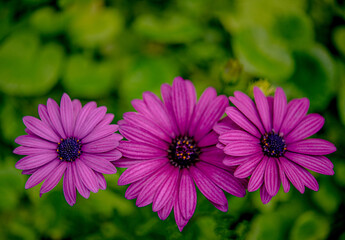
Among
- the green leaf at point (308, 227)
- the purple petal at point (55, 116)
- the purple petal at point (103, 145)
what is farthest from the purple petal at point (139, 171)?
the green leaf at point (308, 227)

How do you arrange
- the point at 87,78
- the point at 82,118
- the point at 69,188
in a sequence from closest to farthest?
the point at 69,188
the point at 82,118
the point at 87,78

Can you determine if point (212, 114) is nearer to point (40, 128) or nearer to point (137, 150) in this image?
point (137, 150)

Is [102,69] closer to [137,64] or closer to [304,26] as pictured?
[137,64]

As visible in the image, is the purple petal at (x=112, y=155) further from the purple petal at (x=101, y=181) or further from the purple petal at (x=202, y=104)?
the purple petal at (x=202, y=104)

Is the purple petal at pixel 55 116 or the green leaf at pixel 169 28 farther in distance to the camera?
the green leaf at pixel 169 28

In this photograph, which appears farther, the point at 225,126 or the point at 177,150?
the point at 177,150

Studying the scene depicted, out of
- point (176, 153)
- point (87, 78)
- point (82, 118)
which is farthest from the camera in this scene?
point (87, 78)

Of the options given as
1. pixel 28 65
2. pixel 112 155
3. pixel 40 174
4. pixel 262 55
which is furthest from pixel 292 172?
pixel 28 65

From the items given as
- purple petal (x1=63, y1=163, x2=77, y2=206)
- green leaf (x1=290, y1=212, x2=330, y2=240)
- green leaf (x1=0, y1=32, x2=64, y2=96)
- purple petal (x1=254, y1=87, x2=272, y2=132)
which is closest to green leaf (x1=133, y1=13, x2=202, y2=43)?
green leaf (x1=0, y1=32, x2=64, y2=96)
